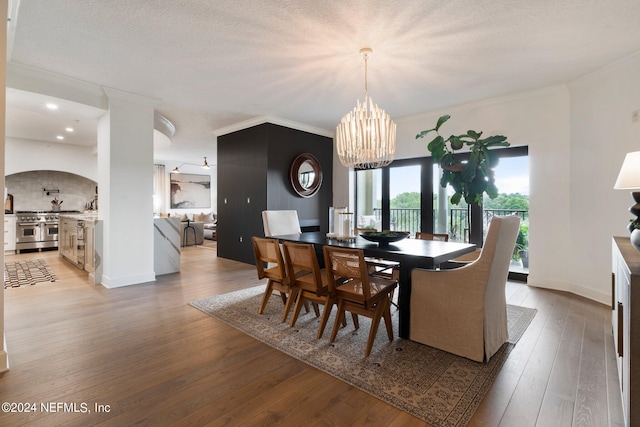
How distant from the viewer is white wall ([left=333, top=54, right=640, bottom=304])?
328 cm

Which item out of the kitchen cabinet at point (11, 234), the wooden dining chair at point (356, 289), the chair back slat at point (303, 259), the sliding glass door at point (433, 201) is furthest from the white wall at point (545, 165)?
the kitchen cabinet at point (11, 234)

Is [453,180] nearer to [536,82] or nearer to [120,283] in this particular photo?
[536,82]

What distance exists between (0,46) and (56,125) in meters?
4.34

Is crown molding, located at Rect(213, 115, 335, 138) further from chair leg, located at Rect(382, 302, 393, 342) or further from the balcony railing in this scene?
chair leg, located at Rect(382, 302, 393, 342)

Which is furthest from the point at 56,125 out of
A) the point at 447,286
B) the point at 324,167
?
the point at 447,286

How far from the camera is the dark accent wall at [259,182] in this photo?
5.31 metres

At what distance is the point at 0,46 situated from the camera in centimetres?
194

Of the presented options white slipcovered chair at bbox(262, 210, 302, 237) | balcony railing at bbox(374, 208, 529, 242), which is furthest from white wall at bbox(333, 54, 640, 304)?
white slipcovered chair at bbox(262, 210, 302, 237)

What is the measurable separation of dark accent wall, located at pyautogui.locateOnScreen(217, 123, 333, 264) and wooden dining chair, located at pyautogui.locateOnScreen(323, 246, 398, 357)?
124 inches

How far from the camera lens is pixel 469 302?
6.89 feet

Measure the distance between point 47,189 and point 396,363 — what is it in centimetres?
→ 908

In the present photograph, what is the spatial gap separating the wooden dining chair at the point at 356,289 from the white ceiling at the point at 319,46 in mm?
1900

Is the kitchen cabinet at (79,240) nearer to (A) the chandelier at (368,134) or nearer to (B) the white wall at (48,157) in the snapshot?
(B) the white wall at (48,157)

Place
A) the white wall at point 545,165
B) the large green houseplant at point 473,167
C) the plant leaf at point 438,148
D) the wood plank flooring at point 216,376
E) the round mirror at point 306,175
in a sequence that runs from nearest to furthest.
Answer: the wood plank flooring at point 216,376, the large green houseplant at point 473,167, the plant leaf at point 438,148, the white wall at point 545,165, the round mirror at point 306,175
